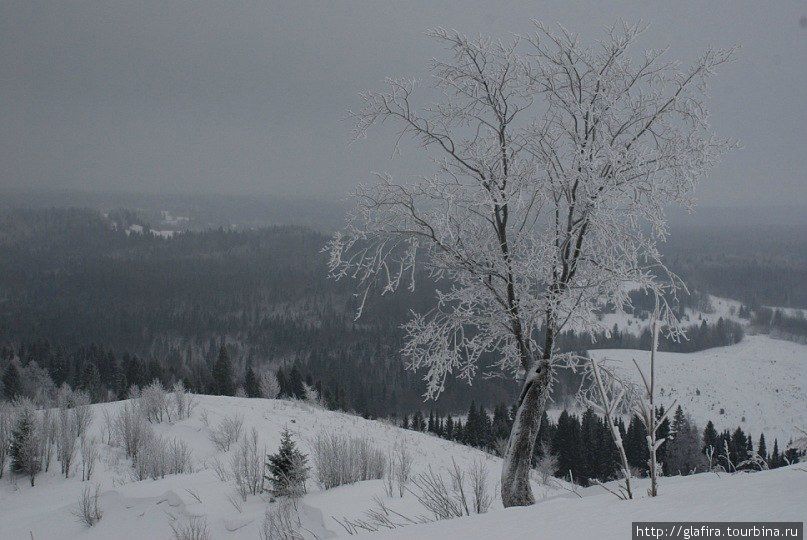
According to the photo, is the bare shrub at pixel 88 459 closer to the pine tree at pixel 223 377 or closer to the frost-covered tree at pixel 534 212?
the frost-covered tree at pixel 534 212

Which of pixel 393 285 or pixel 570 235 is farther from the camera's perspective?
pixel 393 285

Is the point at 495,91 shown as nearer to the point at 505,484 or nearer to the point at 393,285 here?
the point at 393,285

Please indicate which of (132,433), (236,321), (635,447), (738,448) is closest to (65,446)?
(132,433)

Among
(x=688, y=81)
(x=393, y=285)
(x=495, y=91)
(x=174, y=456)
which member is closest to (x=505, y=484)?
(x=393, y=285)

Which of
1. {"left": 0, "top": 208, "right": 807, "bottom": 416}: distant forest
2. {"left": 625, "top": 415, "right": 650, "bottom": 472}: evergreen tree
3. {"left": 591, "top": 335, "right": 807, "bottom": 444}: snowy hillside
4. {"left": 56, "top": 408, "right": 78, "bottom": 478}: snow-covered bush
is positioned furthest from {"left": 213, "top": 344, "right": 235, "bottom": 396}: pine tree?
{"left": 591, "top": 335, "right": 807, "bottom": 444}: snowy hillside

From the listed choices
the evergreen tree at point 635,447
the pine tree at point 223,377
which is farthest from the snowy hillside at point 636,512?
the pine tree at point 223,377

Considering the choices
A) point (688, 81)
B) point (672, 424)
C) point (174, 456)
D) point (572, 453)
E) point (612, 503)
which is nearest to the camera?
point (612, 503)

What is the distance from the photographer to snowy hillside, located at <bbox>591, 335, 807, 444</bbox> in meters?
63.8

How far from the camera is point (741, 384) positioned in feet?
253

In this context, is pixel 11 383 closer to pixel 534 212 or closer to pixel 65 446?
pixel 65 446

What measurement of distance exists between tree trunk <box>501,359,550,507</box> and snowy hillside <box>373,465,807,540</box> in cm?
327

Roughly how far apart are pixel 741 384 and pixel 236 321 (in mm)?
105552

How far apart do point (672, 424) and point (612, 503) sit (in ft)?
157

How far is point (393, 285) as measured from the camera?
267 inches
